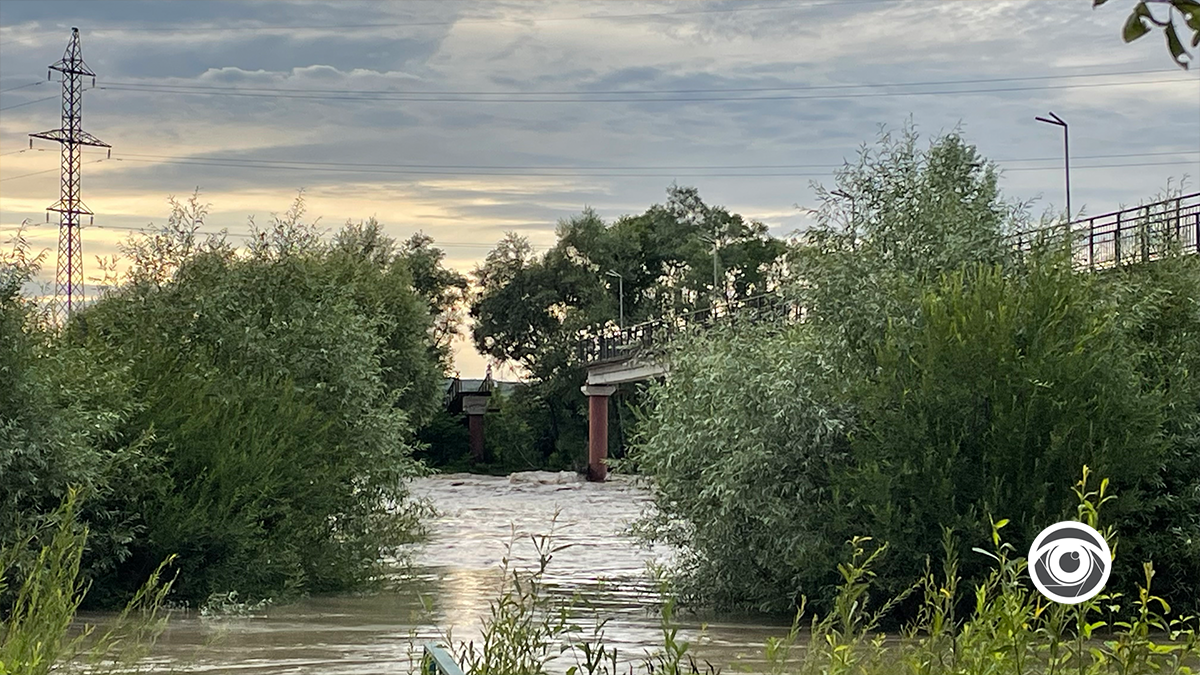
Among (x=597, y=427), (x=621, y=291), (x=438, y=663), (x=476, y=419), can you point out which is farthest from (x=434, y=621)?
(x=476, y=419)

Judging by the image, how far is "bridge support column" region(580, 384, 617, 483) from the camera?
230 ft

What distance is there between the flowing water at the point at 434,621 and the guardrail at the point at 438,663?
0.17 metres

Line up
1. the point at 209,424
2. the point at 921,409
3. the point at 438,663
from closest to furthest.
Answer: the point at 438,663 → the point at 921,409 → the point at 209,424

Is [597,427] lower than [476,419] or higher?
lower

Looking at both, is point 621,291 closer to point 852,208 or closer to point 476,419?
point 476,419

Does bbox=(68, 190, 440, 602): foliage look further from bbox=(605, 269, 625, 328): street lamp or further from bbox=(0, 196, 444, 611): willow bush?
bbox=(605, 269, 625, 328): street lamp

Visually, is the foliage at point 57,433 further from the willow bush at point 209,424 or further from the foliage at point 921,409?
the foliage at point 921,409

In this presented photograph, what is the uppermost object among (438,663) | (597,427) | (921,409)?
(921,409)

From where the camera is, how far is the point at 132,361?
20312 mm

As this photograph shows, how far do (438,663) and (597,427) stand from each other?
218ft

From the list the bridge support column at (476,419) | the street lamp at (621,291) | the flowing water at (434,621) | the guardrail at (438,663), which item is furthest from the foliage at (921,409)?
the bridge support column at (476,419)

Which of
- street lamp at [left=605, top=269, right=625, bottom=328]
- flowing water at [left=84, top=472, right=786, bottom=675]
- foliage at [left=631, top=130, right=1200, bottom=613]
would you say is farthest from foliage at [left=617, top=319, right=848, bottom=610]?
street lamp at [left=605, top=269, right=625, bottom=328]

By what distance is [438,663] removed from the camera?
513 centimetres

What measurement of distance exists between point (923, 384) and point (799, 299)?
336cm
